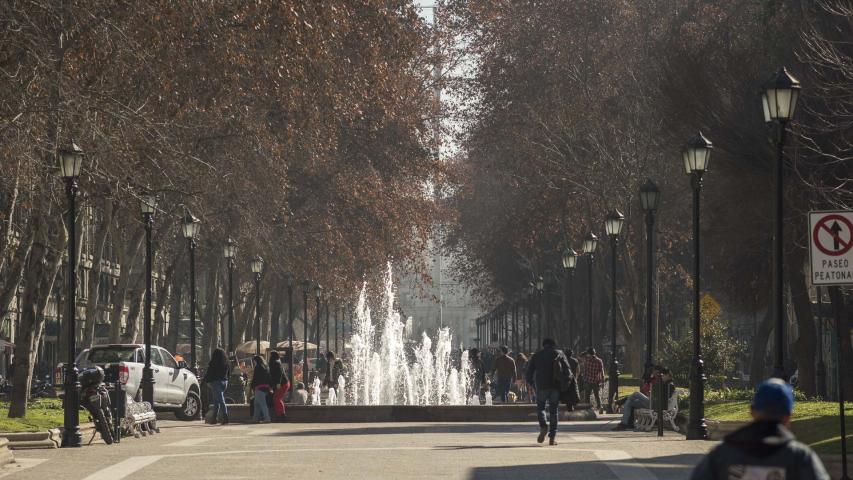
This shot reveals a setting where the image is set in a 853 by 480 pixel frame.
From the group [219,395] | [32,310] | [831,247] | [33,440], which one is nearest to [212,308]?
[219,395]

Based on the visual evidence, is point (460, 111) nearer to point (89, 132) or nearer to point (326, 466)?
point (89, 132)

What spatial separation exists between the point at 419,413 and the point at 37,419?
10282 millimetres

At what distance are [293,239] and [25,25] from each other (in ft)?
100

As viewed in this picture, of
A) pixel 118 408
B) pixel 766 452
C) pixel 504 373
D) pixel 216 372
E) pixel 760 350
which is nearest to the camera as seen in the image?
pixel 766 452

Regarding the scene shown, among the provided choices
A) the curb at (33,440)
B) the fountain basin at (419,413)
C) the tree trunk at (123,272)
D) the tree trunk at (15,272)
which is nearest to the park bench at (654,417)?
the fountain basin at (419,413)

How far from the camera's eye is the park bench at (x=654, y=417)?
2914cm

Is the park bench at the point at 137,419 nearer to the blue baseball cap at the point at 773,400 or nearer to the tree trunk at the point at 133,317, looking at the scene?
the tree trunk at the point at 133,317

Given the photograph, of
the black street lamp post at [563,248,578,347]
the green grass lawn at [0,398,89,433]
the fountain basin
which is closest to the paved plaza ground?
the green grass lawn at [0,398,89,433]

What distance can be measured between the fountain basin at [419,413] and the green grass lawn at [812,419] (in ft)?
18.8

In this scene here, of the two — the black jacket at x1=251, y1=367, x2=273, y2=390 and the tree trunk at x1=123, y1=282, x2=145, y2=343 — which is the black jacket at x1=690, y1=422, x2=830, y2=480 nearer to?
the black jacket at x1=251, y1=367, x2=273, y2=390

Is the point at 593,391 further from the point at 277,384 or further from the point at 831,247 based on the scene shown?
the point at 831,247

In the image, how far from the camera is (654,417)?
29.2 metres

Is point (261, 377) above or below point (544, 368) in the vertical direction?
above

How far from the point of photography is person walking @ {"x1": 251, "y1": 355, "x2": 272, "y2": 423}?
1378 inches
